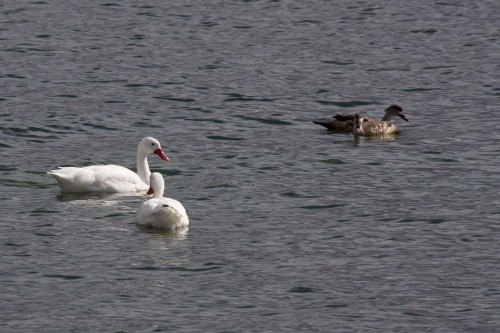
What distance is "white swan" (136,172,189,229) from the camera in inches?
753

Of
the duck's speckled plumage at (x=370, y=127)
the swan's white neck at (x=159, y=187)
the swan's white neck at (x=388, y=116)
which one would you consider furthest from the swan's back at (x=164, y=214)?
the swan's white neck at (x=388, y=116)

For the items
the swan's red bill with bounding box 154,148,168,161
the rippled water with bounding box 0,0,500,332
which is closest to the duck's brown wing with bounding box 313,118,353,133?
the rippled water with bounding box 0,0,500,332

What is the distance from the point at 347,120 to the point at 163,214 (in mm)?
7890

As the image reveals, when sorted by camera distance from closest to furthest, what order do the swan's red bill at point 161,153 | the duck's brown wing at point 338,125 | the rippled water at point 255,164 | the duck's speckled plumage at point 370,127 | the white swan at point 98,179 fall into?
the rippled water at point 255,164, the white swan at point 98,179, the swan's red bill at point 161,153, the duck's speckled plumage at point 370,127, the duck's brown wing at point 338,125

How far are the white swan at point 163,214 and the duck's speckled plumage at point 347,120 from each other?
23.9 feet

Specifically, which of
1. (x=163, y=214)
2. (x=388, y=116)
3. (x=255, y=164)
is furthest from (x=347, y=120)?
(x=163, y=214)

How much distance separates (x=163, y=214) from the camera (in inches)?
755

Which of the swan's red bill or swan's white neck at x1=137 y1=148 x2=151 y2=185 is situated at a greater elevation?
the swan's red bill

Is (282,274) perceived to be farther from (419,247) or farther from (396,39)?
(396,39)

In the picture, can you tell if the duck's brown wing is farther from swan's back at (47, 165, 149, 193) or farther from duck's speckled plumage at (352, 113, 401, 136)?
swan's back at (47, 165, 149, 193)

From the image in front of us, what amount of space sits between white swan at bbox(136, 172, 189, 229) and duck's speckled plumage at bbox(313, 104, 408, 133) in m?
7.29

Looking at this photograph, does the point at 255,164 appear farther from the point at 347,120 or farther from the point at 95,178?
the point at 347,120

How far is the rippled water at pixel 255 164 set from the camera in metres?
16.2

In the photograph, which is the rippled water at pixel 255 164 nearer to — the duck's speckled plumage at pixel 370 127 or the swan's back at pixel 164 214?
the swan's back at pixel 164 214
